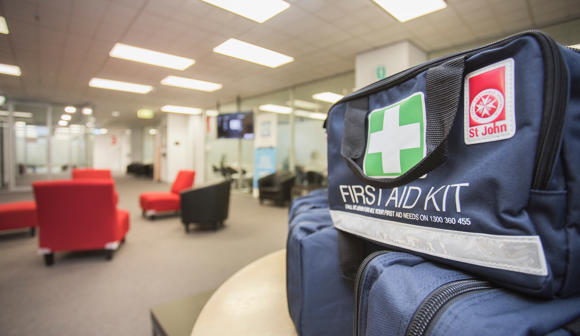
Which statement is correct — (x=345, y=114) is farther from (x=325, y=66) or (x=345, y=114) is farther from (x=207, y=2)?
(x=325, y=66)

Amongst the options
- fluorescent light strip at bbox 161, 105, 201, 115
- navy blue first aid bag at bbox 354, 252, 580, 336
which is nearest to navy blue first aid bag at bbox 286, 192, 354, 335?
navy blue first aid bag at bbox 354, 252, 580, 336

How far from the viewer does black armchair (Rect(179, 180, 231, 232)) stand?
417 centimetres

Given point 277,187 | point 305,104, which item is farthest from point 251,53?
point 277,187

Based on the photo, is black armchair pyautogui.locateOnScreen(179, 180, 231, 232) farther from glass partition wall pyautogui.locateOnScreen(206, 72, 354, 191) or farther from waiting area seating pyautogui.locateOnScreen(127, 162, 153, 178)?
waiting area seating pyautogui.locateOnScreen(127, 162, 153, 178)

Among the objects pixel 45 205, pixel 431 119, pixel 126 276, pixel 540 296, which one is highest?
pixel 431 119

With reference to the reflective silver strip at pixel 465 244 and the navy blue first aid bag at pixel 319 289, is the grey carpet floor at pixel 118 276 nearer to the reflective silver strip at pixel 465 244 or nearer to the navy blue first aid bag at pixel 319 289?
the navy blue first aid bag at pixel 319 289

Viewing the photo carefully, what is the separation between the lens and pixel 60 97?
8742mm

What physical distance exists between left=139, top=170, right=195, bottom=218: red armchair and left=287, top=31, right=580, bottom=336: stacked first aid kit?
504 centimetres

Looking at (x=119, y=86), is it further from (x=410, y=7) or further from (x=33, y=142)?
(x=410, y=7)

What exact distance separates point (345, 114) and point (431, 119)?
0.69 ft

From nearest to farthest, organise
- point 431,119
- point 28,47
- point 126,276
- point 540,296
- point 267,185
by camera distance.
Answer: point 540,296 → point 431,119 → point 126,276 → point 28,47 → point 267,185

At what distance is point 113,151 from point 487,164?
947 inches

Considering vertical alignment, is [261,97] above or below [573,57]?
above

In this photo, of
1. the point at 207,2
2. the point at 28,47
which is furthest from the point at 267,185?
the point at 28,47
